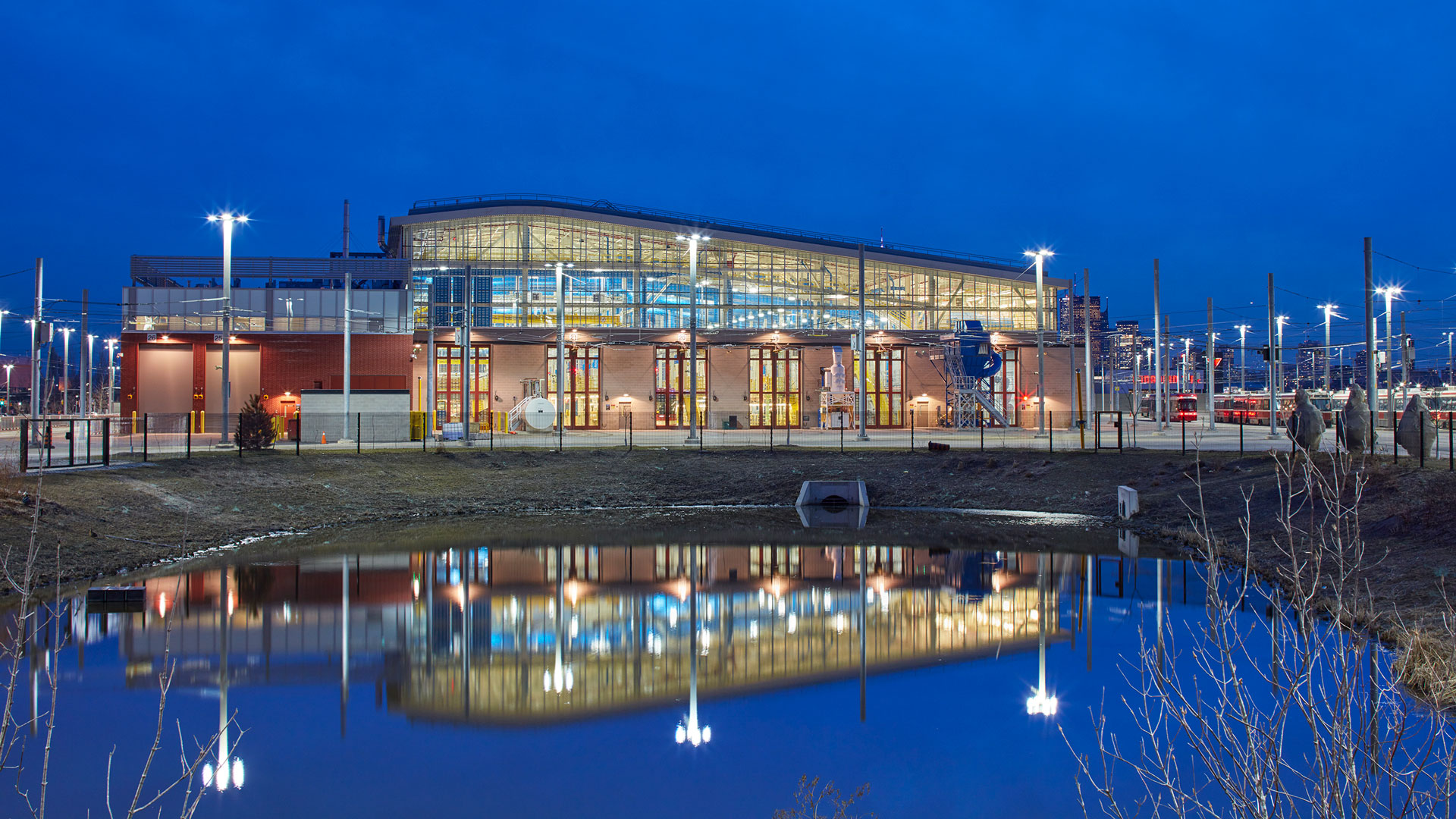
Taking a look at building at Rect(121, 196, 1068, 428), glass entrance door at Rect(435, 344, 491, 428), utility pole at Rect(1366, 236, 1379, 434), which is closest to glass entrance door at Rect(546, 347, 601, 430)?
building at Rect(121, 196, 1068, 428)

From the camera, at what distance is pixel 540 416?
52.0 metres

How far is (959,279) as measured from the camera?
6662 cm

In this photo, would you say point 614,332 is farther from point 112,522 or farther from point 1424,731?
point 1424,731

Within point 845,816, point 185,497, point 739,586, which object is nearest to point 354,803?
point 845,816

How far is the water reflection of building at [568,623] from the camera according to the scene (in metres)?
12.7

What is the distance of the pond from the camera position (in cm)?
938

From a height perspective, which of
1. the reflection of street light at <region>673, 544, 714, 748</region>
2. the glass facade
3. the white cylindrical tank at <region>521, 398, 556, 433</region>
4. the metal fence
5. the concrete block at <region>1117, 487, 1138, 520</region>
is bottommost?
the reflection of street light at <region>673, 544, 714, 748</region>

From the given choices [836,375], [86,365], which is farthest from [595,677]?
[86,365]

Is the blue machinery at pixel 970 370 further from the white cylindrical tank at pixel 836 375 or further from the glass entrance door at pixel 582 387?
the glass entrance door at pixel 582 387

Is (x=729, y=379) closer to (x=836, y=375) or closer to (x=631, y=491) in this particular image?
(x=836, y=375)

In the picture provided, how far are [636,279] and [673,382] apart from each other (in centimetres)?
724

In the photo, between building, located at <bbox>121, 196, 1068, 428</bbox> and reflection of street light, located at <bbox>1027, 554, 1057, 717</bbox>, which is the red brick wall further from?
reflection of street light, located at <bbox>1027, 554, 1057, 717</bbox>

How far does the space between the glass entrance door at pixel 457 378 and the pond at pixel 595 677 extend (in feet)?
124

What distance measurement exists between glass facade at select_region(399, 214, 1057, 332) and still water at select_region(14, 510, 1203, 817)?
128ft
